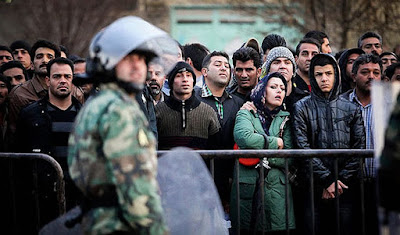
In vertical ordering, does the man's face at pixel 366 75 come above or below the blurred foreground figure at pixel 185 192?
above

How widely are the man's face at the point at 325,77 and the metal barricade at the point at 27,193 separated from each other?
2.73 m

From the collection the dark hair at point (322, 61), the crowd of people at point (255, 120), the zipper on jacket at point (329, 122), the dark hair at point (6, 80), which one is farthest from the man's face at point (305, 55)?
the dark hair at point (6, 80)

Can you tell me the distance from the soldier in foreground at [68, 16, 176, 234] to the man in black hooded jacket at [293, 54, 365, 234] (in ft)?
10.1

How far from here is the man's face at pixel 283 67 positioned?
9172 millimetres

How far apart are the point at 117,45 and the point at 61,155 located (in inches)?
146

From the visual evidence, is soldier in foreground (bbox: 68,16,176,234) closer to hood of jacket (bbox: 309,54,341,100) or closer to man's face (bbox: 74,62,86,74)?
hood of jacket (bbox: 309,54,341,100)

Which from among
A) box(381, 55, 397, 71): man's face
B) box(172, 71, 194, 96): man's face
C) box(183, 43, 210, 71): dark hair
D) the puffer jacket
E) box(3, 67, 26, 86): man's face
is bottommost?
the puffer jacket

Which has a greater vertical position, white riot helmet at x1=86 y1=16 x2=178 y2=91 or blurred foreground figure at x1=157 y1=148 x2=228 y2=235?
white riot helmet at x1=86 y1=16 x2=178 y2=91

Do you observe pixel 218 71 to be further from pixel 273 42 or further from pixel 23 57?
pixel 23 57

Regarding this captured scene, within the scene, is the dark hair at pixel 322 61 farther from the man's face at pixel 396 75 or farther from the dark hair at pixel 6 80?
the dark hair at pixel 6 80

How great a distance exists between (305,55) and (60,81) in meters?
2.99

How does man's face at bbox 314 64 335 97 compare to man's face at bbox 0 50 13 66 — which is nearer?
man's face at bbox 314 64 335 97

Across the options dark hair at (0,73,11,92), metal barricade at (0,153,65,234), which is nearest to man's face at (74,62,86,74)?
dark hair at (0,73,11,92)

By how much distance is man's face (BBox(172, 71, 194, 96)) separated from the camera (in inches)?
337
